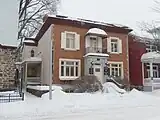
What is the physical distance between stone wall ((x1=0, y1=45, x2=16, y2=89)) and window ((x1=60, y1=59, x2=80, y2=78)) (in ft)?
16.3

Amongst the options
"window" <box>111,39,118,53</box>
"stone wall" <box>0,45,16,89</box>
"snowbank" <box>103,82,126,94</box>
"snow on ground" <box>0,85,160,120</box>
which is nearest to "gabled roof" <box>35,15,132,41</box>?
"window" <box>111,39,118,53</box>

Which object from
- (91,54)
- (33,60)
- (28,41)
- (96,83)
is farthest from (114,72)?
(28,41)

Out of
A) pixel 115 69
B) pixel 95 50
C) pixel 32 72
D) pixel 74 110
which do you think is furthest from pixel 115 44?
pixel 74 110

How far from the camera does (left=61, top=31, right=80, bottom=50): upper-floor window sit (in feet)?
81.8

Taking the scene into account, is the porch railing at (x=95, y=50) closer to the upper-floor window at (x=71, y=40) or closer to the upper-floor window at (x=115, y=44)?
the upper-floor window at (x=71, y=40)

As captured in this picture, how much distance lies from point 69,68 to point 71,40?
10.2 feet

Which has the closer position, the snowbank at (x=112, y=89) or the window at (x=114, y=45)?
the snowbank at (x=112, y=89)

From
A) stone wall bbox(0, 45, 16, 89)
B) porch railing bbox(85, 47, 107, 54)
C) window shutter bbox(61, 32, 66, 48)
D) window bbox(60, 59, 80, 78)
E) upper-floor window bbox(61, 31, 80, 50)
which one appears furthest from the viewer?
porch railing bbox(85, 47, 107, 54)

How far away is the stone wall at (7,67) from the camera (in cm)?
2177

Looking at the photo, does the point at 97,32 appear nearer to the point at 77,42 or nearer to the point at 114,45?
the point at 77,42

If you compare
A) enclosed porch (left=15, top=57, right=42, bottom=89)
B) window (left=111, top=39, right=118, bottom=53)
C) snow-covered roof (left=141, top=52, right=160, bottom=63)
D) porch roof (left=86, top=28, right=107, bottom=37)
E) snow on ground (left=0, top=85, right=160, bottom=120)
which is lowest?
snow on ground (left=0, top=85, right=160, bottom=120)

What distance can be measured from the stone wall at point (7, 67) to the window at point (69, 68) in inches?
196

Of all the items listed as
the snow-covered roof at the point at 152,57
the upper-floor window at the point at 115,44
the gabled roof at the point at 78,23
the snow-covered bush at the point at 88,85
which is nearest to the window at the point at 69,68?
the snow-covered bush at the point at 88,85

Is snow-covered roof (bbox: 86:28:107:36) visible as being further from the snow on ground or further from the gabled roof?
the snow on ground
